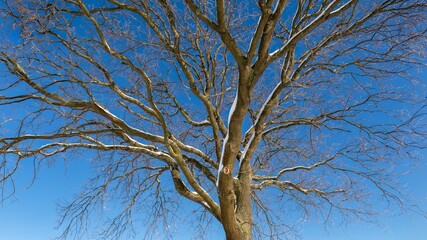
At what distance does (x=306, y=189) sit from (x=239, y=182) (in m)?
2.39

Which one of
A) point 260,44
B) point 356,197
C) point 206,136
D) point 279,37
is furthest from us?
point 206,136

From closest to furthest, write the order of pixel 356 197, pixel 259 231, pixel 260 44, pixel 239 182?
1. pixel 260 44
2. pixel 259 231
3. pixel 239 182
4. pixel 356 197

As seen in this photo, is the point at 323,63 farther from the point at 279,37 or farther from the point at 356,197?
the point at 356,197

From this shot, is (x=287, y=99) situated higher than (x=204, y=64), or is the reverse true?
(x=204, y=64)

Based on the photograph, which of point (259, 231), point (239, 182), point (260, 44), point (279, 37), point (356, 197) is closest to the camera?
point (260, 44)

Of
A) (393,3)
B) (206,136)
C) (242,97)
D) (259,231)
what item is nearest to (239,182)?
(259,231)

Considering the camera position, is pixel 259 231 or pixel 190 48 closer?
pixel 259 231

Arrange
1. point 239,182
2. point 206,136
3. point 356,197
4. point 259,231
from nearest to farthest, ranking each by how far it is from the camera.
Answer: point 259,231 < point 239,182 < point 356,197 < point 206,136

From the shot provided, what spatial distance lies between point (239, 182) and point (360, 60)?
2.63 m

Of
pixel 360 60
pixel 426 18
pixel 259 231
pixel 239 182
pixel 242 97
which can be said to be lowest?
pixel 259 231

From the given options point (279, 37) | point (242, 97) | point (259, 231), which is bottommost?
point (259, 231)

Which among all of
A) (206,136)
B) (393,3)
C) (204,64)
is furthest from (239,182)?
(393,3)

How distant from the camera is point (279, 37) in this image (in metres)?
5.84

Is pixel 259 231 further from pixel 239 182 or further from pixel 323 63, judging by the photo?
pixel 323 63
